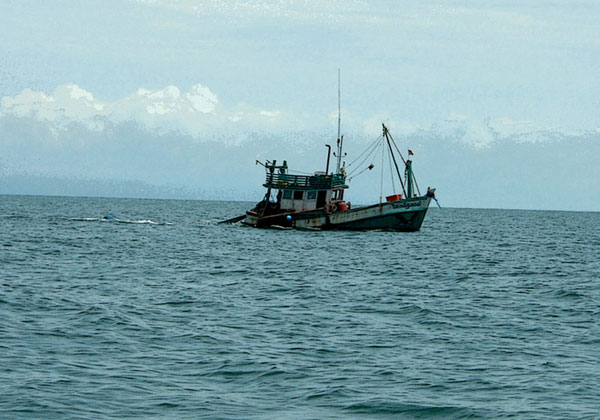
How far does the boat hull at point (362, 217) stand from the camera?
5541 cm

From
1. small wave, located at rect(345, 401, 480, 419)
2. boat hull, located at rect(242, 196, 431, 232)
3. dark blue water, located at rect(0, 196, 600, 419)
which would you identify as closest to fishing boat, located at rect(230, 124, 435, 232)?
boat hull, located at rect(242, 196, 431, 232)

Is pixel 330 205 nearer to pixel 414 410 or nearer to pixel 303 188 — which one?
pixel 303 188

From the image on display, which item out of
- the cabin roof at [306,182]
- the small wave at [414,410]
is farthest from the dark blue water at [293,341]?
the cabin roof at [306,182]

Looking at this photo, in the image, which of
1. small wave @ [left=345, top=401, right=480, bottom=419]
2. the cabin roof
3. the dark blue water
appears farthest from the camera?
the cabin roof

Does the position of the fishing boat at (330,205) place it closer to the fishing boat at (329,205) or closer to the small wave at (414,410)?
the fishing boat at (329,205)

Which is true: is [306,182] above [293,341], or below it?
above

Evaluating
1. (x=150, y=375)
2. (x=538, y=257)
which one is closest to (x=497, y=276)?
(x=538, y=257)

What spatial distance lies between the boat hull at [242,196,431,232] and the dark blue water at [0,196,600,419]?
21342 millimetres

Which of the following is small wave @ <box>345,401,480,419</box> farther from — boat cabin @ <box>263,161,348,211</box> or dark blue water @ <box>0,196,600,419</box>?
boat cabin @ <box>263,161,348,211</box>

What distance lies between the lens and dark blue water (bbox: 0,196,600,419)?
12328 millimetres

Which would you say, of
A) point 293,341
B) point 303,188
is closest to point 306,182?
point 303,188

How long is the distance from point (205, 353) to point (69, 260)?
67.5 ft

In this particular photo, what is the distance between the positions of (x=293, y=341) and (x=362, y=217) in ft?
128

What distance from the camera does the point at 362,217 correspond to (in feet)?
182
